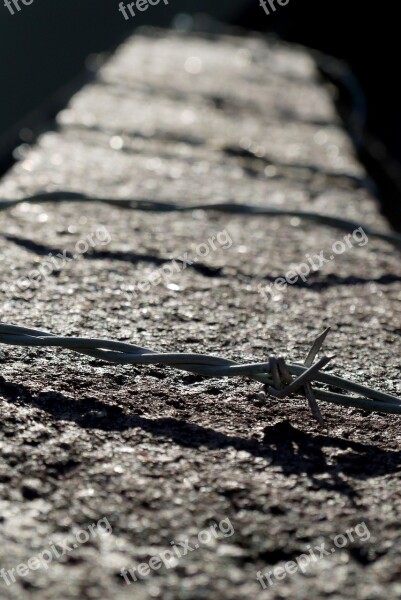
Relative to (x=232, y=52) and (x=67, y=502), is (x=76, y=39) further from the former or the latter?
(x=67, y=502)

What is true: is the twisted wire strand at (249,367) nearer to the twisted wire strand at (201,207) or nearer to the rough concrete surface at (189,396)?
the rough concrete surface at (189,396)

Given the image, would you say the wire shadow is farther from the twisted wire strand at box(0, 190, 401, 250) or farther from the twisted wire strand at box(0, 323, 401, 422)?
the twisted wire strand at box(0, 190, 401, 250)

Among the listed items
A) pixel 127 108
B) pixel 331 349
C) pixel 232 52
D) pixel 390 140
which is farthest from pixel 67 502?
pixel 390 140

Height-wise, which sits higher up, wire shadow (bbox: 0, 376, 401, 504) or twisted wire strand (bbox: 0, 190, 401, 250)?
wire shadow (bbox: 0, 376, 401, 504)

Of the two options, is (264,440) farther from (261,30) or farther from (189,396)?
(261,30)

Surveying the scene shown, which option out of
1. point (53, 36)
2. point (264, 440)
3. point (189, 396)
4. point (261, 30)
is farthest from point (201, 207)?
point (53, 36)

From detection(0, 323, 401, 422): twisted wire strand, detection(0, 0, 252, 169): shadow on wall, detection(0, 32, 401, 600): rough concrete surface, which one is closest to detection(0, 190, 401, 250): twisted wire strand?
detection(0, 32, 401, 600): rough concrete surface

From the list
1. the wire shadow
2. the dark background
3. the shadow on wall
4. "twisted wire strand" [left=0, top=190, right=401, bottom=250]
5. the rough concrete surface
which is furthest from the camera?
the shadow on wall
